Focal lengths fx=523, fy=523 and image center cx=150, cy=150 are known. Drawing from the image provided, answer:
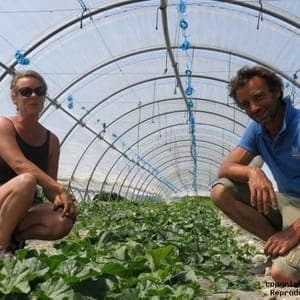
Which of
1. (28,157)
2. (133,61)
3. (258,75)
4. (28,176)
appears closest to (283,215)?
(258,75)

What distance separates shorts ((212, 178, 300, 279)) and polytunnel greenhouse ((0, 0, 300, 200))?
18.8 ft

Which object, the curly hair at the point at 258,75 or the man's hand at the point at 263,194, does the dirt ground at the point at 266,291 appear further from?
the curly hair at the point at 258,75

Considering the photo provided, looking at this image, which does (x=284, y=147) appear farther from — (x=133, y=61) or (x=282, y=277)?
(x=133, y=61)

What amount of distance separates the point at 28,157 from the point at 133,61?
8840mm

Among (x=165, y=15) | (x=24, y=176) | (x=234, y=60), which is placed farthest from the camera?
(x=234, y=60)

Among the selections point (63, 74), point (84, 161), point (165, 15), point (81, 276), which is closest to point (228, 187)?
point (81, 276)

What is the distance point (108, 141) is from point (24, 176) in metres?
13.6

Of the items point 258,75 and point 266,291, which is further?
point 258,75

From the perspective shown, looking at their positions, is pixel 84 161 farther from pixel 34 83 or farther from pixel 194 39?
pixel 34 83

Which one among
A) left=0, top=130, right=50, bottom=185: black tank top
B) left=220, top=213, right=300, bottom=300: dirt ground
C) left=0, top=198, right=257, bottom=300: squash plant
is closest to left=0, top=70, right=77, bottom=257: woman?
left=0, top=130, right=50, bottom=185: black tank top

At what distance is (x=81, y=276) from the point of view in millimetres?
2291

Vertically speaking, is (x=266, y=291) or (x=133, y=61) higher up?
(x=133, y=61)

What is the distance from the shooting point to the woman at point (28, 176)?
344 centimetres

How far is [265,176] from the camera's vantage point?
3361mm
